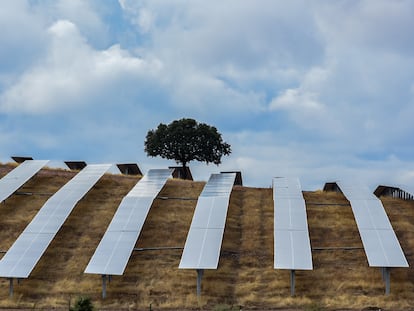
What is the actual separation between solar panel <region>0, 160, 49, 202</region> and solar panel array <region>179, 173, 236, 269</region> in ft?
55.1

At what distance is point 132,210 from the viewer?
37125 mm

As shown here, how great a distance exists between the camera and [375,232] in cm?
3319

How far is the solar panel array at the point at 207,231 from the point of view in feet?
97.4

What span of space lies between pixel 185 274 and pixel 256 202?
1311 cm

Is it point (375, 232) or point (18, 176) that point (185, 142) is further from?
point (375, 232)

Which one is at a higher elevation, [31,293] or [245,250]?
[245,250]

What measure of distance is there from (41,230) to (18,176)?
46.8 feet

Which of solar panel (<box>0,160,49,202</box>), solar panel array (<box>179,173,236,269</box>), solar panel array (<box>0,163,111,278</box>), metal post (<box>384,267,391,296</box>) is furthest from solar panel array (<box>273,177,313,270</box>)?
Result: solar panel (<box>0,160,49,202</box>)

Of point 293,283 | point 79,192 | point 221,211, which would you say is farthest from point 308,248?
point 79,192

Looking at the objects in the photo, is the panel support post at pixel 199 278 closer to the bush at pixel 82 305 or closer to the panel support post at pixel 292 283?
the panel support post at pixel 292 283

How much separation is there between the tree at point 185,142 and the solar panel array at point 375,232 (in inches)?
1368

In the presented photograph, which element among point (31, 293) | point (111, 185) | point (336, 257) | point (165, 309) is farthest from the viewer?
point (111, 185)

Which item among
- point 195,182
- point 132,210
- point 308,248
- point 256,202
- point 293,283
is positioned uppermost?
point 195,182

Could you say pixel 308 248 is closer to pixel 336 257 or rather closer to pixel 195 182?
pixel 336 257
